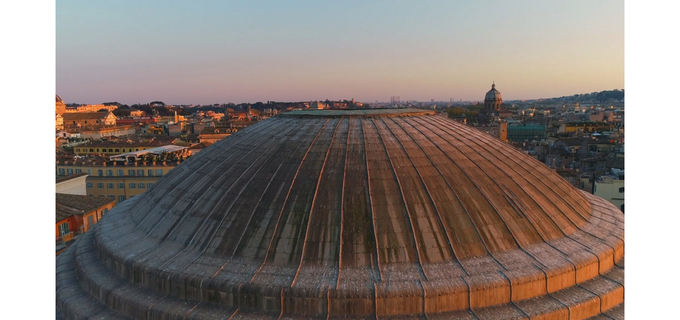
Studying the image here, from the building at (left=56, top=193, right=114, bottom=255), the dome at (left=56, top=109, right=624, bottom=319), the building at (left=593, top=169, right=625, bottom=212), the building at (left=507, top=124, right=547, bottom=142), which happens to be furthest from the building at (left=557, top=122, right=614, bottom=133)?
the building at (left=56, top=193, right=114, bottom=255)

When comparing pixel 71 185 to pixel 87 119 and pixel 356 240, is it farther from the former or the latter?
pixel 87 119

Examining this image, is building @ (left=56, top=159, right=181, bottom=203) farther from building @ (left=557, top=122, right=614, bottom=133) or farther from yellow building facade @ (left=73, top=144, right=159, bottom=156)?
building @ (left=557, top=122, right=614, bottom=133)

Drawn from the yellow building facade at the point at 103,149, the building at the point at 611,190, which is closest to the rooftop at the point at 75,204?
the yellow building facade at the point at 103,149

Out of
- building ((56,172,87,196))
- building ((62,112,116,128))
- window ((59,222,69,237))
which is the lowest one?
window ((59,222,69,237))

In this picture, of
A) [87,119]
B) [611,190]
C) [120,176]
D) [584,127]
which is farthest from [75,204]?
[87,119]

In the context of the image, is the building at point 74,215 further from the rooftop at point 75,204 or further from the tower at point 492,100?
the tower at point 492,100

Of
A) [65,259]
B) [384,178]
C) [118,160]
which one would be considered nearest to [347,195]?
[384,178]
